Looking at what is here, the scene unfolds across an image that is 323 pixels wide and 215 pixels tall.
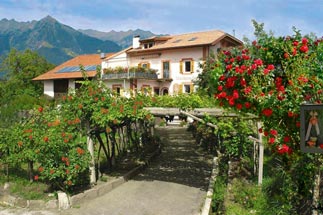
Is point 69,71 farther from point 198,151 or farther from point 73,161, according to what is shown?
point 73,161

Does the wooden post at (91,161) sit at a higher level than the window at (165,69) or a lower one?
lower

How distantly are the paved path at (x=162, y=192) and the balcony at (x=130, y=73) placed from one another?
1460 cm

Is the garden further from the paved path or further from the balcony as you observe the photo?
the balcony

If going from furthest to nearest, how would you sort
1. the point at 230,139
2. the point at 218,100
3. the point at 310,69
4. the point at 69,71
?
the point at 69,71, the point at 230,139, the point at 218,100, the point at 310,69

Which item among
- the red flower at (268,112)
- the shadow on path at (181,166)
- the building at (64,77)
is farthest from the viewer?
the building at (64,77)

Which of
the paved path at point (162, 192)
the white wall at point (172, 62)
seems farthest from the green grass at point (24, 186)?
the white wall at point (172, 62)

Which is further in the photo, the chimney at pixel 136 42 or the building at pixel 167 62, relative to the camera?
the chimney at pixel 136 42

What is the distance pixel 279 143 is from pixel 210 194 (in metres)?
4.46

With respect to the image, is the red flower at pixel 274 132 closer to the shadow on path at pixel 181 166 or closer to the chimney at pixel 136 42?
the shadow on path at pixel 181 166

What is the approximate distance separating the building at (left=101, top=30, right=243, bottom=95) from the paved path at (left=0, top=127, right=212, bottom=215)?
47.8 ft

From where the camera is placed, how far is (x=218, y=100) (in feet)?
19.3

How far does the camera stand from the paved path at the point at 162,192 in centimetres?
870

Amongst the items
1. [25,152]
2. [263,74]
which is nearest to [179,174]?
[25,152]

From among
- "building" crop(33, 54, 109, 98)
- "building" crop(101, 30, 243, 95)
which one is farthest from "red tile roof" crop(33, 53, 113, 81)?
"building" crop(101, 30, 243, 95)
